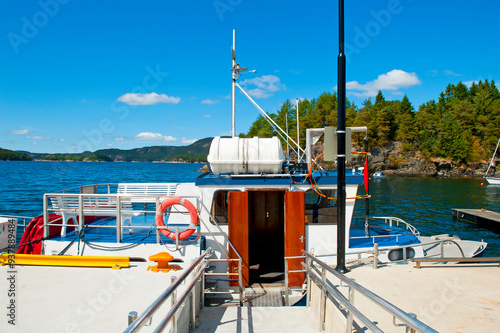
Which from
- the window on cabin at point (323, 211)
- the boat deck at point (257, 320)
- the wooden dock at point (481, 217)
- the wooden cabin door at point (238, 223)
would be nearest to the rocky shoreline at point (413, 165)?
the wooden dock at point (481, 217)

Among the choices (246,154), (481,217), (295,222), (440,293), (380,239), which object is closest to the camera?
(440,293)

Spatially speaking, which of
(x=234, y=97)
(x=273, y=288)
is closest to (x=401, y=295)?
(x=273, y=288)

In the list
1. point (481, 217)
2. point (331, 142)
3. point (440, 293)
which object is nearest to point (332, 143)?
point (331, 142)

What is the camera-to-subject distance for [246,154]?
7.55 m

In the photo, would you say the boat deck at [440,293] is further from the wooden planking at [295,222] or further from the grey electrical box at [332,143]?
the grey electrical box at [332,143]

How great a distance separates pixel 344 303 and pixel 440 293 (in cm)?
332

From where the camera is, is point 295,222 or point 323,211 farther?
point 323,211

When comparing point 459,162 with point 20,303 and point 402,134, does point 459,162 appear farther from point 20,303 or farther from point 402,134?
point 20,303

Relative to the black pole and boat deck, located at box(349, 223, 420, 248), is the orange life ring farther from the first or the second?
boat deck, located at box(349, 223, 420, 248)

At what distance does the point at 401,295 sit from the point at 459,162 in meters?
88.9

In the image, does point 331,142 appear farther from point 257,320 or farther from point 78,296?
point 78,296

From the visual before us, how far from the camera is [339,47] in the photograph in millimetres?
5898

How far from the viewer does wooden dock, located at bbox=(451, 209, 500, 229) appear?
22728mm

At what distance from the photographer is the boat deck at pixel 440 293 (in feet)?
14.6
